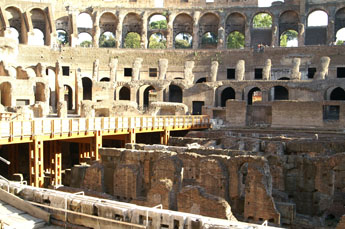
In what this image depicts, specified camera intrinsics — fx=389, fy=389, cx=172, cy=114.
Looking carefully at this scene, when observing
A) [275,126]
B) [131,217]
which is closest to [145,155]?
[131,217]

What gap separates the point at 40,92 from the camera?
3288 centimetres

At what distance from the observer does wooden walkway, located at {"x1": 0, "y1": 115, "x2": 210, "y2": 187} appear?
49.5ft

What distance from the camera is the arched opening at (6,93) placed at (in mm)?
30875

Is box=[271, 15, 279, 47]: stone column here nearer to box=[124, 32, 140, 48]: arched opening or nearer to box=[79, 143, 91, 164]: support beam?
box=[124, 32, 140, 48]: arched opening

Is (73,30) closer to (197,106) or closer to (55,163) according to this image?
(197,106)

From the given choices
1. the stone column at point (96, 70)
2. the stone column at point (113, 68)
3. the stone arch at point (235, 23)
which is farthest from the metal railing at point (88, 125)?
the stone arch at point (235, 23)

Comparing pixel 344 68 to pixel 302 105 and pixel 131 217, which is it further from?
pixel 131 217

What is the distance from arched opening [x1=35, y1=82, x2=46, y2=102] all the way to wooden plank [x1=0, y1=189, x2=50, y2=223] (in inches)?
959

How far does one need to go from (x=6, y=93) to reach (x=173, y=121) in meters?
15.2

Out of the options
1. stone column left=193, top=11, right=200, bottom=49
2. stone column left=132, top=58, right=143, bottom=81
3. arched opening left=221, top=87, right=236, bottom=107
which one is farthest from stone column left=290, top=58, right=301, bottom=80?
stone column left=132, top=58, right=143, bottom=81

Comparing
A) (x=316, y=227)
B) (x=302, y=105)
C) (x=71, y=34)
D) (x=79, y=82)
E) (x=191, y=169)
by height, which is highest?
(x=71, y=34)

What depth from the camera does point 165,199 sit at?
11.6m

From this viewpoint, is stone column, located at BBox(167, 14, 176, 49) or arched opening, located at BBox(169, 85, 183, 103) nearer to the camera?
arched opening, located at BBox(169, 85, 183, 103)

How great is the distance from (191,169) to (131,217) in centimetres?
632
